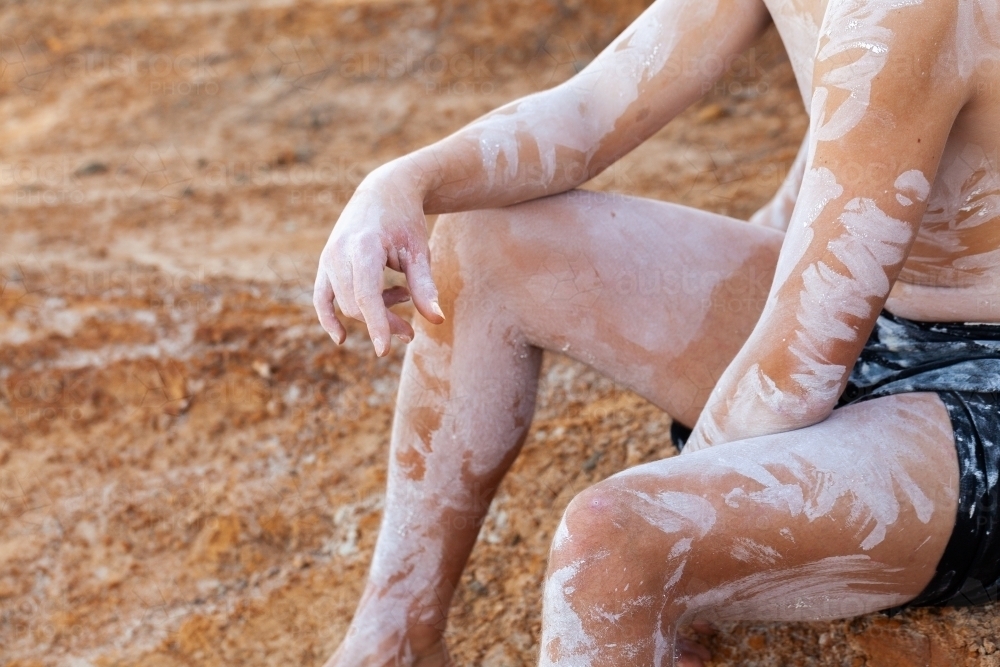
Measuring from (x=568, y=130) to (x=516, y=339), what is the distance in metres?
0.28

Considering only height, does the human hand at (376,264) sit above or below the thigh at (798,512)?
above

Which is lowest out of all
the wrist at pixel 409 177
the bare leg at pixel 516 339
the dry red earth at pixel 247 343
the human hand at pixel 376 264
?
the dry red earth at pixel 247 343

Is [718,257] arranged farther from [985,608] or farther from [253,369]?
[253,369]

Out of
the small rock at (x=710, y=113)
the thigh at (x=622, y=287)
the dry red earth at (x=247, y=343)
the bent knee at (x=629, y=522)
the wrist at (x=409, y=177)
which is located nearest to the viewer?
the bent knee at (x=629, y=522)

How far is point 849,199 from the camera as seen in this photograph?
917 mm

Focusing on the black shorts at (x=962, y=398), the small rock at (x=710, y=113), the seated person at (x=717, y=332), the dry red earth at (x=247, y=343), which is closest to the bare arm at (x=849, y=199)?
the seated person at (x=717, y=332)

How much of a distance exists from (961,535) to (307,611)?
1155 millimetres

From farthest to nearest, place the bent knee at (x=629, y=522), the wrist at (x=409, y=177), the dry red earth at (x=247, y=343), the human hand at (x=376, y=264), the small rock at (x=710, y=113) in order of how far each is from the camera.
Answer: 1. the small rock at (x=710, y=113)
2. the dry red earth at (x=247, y=343)
3. the wrist at (x=409, y=177)
4. the human hand at (x=376, y=264)
5. the bent knee at (x=629, y=522)

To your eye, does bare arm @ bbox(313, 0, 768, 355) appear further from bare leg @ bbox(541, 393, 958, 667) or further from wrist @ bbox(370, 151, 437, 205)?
bare leg @ bbox(541, 393, 958, 667)

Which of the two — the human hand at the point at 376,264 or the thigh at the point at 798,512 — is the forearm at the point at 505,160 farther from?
the thigh at the point at 798,512

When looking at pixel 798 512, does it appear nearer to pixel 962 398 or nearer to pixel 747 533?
→ pixel 747 533

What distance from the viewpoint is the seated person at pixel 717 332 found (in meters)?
0.89

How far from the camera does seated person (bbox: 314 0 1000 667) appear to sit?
2.93ft

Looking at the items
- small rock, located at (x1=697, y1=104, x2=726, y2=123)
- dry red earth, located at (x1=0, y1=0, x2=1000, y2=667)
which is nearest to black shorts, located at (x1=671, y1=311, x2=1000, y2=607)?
dry red earth, located at (x1=0, y1=0, x2=1000, y2=667)
